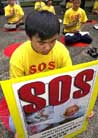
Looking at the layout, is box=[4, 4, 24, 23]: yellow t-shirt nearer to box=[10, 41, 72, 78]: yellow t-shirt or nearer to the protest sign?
box=[10, 41, 72, 78]: yellow t-shirt

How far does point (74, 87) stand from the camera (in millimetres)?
1021

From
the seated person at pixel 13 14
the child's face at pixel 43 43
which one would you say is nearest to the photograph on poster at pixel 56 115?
the child's face at pixel 43 43

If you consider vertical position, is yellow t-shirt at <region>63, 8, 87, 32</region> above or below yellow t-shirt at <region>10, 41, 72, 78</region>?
below

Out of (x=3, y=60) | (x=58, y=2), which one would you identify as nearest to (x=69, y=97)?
(x=3, y=60)

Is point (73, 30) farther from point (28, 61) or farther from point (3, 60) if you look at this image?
point (28, 61)

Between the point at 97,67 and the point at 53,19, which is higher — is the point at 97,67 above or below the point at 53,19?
below

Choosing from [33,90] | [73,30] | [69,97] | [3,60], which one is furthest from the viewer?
[73,30]

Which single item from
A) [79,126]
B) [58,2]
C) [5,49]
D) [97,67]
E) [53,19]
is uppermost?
[53,19]

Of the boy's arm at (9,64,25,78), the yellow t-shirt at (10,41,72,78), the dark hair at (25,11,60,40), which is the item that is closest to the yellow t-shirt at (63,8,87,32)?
the yellow t-shirt at (10,41,72,78)

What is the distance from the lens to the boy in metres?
0.99

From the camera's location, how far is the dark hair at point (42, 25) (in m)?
0.98

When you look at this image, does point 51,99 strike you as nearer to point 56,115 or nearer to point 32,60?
point 56,115

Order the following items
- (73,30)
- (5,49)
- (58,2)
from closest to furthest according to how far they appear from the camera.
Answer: (5,49)
(73,30)
(58,2)

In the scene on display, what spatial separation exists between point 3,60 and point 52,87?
2034 mm
